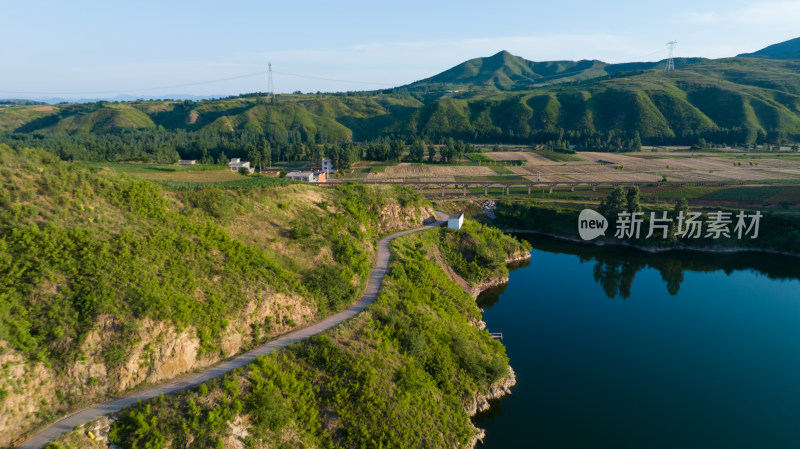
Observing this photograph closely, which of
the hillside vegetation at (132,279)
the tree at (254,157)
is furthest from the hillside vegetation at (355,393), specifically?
the tree at (254,157)

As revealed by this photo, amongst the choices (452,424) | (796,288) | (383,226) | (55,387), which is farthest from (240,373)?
(796,288)

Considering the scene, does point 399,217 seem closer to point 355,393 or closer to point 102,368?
point 355,393

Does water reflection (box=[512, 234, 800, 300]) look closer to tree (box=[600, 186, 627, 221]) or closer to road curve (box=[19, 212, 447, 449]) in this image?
tree (box=[600, 186, 627, 221])

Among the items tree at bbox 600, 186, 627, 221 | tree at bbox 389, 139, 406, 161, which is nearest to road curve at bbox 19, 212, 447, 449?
tree at bbox 600, 186, 627, 221

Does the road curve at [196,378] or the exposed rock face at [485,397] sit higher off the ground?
the road curve at [196,378]

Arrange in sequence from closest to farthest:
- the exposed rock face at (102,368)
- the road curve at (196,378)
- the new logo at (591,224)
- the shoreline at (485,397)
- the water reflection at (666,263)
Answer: the road curve at (196,378), the exposed rock face at (102,368), the shoreline at (485,397), the water reflection at (666,263), the new logo at (591,224)

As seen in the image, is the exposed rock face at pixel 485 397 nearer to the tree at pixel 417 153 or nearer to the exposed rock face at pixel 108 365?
the exposed rock face at pixel 108 365
